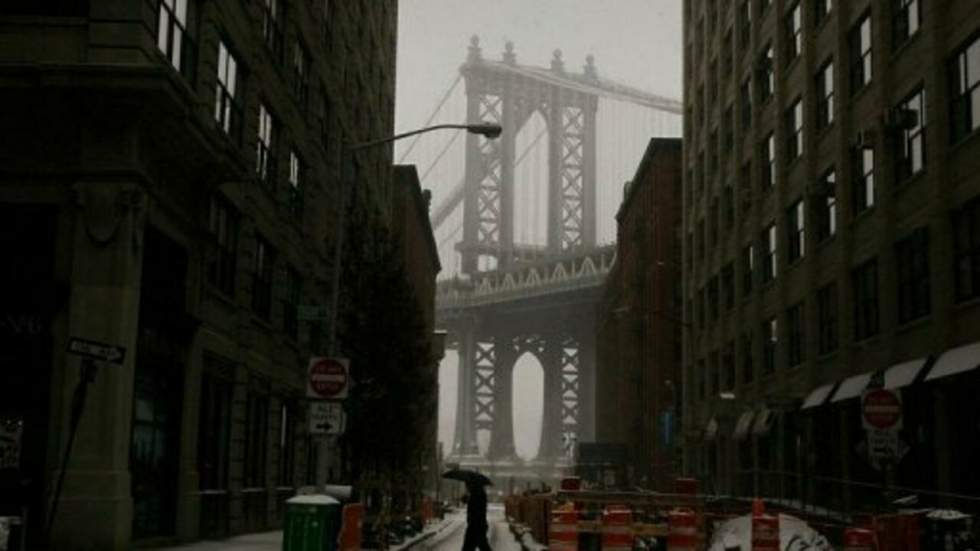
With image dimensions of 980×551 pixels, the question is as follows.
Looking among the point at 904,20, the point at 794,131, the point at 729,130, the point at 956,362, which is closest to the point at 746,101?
the point at 729,130

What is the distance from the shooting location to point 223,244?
30.4 meters

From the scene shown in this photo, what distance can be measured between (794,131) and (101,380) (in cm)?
3289

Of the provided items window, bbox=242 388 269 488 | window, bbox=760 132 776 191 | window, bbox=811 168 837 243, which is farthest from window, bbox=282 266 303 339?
window, bbox=760 132 776 191

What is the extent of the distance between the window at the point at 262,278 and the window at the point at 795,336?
19797 mm

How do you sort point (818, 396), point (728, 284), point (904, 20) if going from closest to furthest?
point (904, 20) < point (818, 396) < point (728, 284)

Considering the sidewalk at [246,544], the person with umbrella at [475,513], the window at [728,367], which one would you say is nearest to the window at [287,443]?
the sidewalk at [246,544]

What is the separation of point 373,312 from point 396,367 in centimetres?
159

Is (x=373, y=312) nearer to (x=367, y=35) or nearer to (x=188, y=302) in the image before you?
(x=188, y=302)

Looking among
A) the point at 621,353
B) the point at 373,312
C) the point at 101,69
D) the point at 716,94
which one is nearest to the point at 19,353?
the point at 101,69

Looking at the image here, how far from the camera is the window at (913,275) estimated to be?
33281 millimetres

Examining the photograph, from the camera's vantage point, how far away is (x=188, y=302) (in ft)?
88.2

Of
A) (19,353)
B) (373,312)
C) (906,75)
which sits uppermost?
(906,75)

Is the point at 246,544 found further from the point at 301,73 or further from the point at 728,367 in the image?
the point at 728,367

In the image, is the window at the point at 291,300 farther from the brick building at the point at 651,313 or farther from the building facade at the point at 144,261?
the brick building at the point at 651,313
